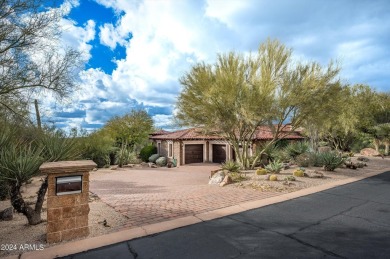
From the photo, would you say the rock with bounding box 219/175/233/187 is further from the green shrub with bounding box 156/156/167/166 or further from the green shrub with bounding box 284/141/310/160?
the green shrub with bounding box 156/156/167/166

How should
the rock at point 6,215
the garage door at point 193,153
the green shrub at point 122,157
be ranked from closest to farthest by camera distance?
the rock at point 6,215
the green shrub at point 122,157
the garage door at point 193,153

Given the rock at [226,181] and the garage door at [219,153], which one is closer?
the rock at [226,181]

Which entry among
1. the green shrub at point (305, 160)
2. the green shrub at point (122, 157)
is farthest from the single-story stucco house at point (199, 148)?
the green shrub at point (305, 160)

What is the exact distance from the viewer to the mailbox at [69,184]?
4270 millimetres

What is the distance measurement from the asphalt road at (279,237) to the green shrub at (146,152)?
24.4m

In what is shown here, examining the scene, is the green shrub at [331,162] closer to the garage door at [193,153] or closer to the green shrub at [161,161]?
the garage door at [193,153]

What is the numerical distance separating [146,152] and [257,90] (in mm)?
19668

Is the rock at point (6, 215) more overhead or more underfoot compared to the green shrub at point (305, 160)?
more underfoot

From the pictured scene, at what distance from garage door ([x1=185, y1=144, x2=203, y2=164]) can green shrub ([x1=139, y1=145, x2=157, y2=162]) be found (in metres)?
6.14

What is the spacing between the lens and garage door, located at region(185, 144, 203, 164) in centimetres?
2566

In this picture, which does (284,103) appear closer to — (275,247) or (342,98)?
(342,98)

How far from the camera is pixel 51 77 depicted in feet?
37.0

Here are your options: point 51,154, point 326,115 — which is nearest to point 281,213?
point 51,154

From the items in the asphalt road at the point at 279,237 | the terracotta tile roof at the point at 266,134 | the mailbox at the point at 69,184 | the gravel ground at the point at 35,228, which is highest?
the terracotta tile roof at the point at 266,134
